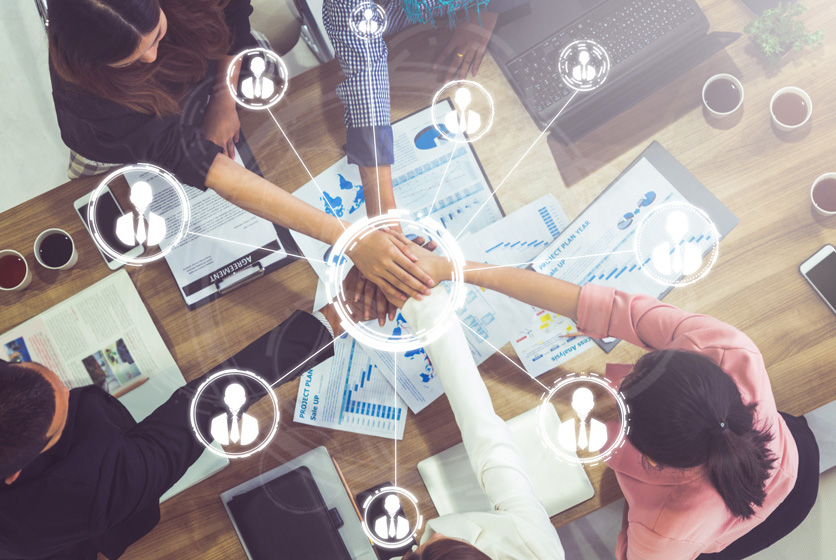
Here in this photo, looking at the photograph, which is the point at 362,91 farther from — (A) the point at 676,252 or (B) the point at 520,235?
(A) the point at 676,252

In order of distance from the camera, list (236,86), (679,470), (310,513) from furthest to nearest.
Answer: (236,86) → (310,513) → (679,470)

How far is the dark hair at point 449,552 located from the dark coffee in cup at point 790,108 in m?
1.29

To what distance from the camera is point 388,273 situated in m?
1.31

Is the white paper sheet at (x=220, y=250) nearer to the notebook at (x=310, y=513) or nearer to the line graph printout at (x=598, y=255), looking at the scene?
the notebook at (x=310, y=513)

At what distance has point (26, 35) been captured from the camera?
87.1 inches

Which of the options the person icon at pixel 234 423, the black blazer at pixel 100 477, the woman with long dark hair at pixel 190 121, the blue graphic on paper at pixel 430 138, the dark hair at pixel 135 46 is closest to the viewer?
the dark hair at pixel 135 46

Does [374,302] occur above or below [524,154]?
below

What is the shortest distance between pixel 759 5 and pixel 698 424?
1125mm

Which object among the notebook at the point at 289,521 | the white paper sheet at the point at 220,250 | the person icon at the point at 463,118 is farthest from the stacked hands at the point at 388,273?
the notebook at the point at 289,521

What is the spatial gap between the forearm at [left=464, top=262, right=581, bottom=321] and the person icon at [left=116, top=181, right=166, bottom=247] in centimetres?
82

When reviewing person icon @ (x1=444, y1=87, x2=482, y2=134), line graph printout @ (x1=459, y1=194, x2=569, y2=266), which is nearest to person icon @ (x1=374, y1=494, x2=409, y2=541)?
line graph printout @ (x1=459, y1=194, x2=569, y2=266)

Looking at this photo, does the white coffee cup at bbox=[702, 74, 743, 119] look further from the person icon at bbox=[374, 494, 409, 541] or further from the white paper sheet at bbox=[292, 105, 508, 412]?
the person icon at bbox=[374, 494, 409, 541]

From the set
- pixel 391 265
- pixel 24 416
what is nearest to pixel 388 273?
pixel 391 265

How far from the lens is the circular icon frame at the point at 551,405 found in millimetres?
1252
